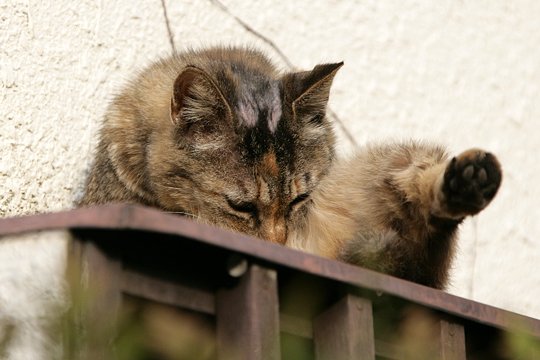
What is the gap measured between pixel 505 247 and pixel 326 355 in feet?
9.18

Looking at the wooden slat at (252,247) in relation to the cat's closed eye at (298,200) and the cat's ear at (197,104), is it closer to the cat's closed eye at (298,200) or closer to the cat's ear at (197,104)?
the cat's closed eye at (298,200)

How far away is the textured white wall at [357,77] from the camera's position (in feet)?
12.6

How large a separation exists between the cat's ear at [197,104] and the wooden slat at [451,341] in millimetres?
1290

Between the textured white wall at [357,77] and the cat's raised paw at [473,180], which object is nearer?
the cat's raised paw at [473,180]

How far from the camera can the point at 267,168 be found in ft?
11.9

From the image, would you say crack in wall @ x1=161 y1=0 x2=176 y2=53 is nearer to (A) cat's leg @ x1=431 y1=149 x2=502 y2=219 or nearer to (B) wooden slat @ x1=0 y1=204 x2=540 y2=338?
(A) cat's leg @ x1=431 y1=149 x2=502 y2=219

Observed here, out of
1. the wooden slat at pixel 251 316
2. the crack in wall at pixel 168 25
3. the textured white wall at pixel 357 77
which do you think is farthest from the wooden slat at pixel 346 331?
the crack in wall at pixel 168 25

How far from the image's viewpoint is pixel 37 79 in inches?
152

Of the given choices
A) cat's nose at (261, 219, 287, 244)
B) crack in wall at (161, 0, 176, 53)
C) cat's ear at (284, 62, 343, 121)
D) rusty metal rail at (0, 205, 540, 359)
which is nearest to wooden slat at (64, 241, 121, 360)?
rusty metal rail at (0, 205, 540, 359)

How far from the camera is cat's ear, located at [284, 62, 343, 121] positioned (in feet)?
12.3

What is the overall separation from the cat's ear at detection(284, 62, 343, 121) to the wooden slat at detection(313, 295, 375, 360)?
1.43 metres

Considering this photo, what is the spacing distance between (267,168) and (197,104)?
0.33m

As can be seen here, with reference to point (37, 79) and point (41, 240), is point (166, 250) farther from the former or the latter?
point (37, 79)

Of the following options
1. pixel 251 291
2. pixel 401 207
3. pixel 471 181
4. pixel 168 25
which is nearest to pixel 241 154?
pixel 401 207
